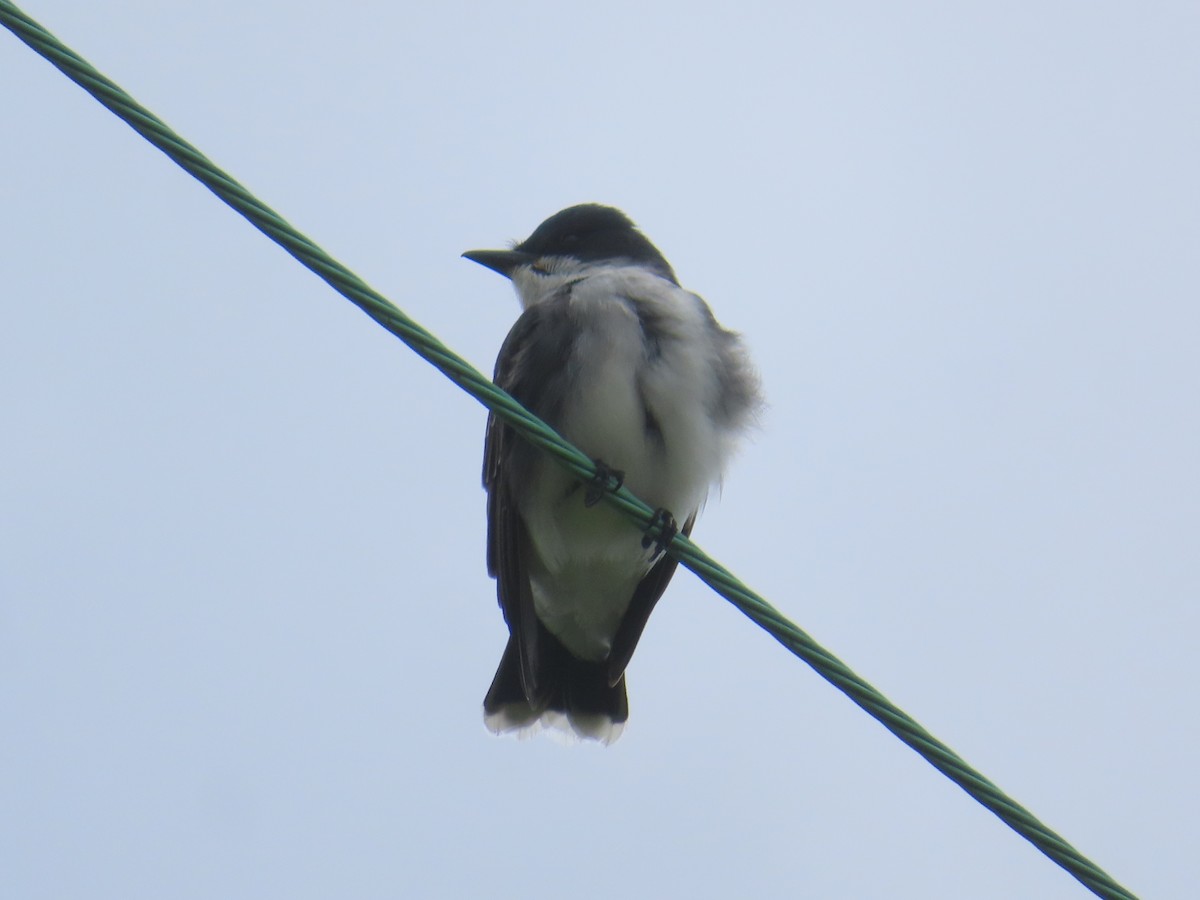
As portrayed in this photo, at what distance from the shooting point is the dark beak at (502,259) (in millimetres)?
7836

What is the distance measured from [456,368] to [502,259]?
385 centimetres

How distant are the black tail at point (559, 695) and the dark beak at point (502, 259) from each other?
1.90 meters

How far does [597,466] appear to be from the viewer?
5.64 metres

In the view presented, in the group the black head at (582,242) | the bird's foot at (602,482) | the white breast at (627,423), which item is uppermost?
the black head at (582,242)

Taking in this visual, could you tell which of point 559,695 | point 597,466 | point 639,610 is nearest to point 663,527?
point 597,466

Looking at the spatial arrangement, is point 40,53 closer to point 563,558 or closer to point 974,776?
point 974,776

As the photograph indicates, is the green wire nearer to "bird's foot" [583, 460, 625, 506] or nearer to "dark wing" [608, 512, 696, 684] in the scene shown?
"bird's foot" [583, 460, 625, 506]

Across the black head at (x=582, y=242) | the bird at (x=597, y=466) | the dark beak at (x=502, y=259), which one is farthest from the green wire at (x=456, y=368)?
the dark beak at (x=502, y=259)

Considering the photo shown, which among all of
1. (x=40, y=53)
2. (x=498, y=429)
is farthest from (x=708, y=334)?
(x=40, y=53)

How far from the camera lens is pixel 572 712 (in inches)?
277

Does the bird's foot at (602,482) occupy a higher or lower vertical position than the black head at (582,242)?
lower

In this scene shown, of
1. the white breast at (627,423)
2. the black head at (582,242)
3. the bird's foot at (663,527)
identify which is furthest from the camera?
the black head at (582,242)

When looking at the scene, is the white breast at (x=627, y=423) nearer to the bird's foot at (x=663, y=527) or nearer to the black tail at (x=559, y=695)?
the bird's foot at (x=663, y=527)

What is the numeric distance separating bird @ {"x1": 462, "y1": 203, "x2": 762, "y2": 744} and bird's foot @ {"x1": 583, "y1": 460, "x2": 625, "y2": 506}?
1cm
